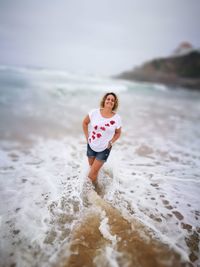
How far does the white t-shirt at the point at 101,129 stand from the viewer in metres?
3.42

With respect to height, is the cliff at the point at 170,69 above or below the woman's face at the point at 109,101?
above

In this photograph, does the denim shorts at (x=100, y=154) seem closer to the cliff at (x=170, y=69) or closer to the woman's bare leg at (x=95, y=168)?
the woman's bare leg at (x=95, y=168)

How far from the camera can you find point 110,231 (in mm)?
2852

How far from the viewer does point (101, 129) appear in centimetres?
344

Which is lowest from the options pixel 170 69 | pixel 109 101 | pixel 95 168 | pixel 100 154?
pixel 95 168

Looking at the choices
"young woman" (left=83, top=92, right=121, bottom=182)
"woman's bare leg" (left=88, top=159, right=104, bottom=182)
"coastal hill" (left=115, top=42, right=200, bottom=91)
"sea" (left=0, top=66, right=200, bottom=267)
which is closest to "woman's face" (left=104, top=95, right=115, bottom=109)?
"young woman" (left=83, top=92, right=121, bottom=182)

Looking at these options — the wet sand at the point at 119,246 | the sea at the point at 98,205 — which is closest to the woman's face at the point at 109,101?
the sea at the point at 98,205

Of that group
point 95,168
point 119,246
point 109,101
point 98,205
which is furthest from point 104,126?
point 119,246

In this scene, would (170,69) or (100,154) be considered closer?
(100,154)

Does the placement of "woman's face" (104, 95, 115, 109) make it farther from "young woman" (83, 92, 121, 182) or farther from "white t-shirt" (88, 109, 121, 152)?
"white t-shirt" (88, 109, 121, 152)

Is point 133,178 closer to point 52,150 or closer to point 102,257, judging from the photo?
point 102,257

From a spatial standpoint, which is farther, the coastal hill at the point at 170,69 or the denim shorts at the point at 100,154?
the coastal hill at the point at 170,69

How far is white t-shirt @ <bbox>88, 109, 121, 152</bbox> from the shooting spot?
3.42 metres

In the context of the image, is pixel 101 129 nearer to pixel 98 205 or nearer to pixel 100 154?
pixel 100 154
